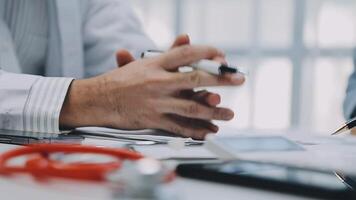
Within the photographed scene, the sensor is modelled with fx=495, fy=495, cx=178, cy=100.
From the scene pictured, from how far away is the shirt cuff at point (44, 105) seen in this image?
69 cm

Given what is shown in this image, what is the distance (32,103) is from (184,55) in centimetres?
23

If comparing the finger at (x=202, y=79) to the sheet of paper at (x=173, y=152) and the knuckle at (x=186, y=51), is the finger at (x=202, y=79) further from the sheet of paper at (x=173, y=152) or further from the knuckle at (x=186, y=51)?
the sheet of paper at (x=173, y=152)

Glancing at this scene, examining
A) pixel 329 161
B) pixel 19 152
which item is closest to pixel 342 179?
pixel 329 161

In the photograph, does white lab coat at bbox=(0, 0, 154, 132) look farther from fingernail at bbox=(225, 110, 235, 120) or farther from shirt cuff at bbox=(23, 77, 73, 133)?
fingernail at bbox=(225, 110, 235, 120)

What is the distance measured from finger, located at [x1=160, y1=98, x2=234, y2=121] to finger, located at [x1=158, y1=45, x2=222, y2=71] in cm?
5

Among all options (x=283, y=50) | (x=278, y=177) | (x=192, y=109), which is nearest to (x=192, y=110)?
(x=192, y=109)

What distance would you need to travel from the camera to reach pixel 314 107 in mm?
2383

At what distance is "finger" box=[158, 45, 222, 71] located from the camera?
2.22 feet

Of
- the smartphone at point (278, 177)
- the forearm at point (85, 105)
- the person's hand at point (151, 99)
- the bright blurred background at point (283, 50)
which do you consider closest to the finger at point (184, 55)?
the person's hand at point (151, 99)

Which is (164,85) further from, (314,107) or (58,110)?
(314,107)

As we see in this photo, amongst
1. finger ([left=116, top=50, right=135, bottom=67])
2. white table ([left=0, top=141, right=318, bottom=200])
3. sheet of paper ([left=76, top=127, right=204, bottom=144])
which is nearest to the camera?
white table ([left=0, top=141, right=318, bottom=200])

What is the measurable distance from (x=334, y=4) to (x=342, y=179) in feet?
6.85

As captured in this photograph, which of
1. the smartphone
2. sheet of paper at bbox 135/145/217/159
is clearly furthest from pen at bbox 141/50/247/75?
the smartphone

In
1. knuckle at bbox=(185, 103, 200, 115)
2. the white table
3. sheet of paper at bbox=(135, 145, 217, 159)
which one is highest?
knuckle at bbox=(185, 103, 200, 115)
